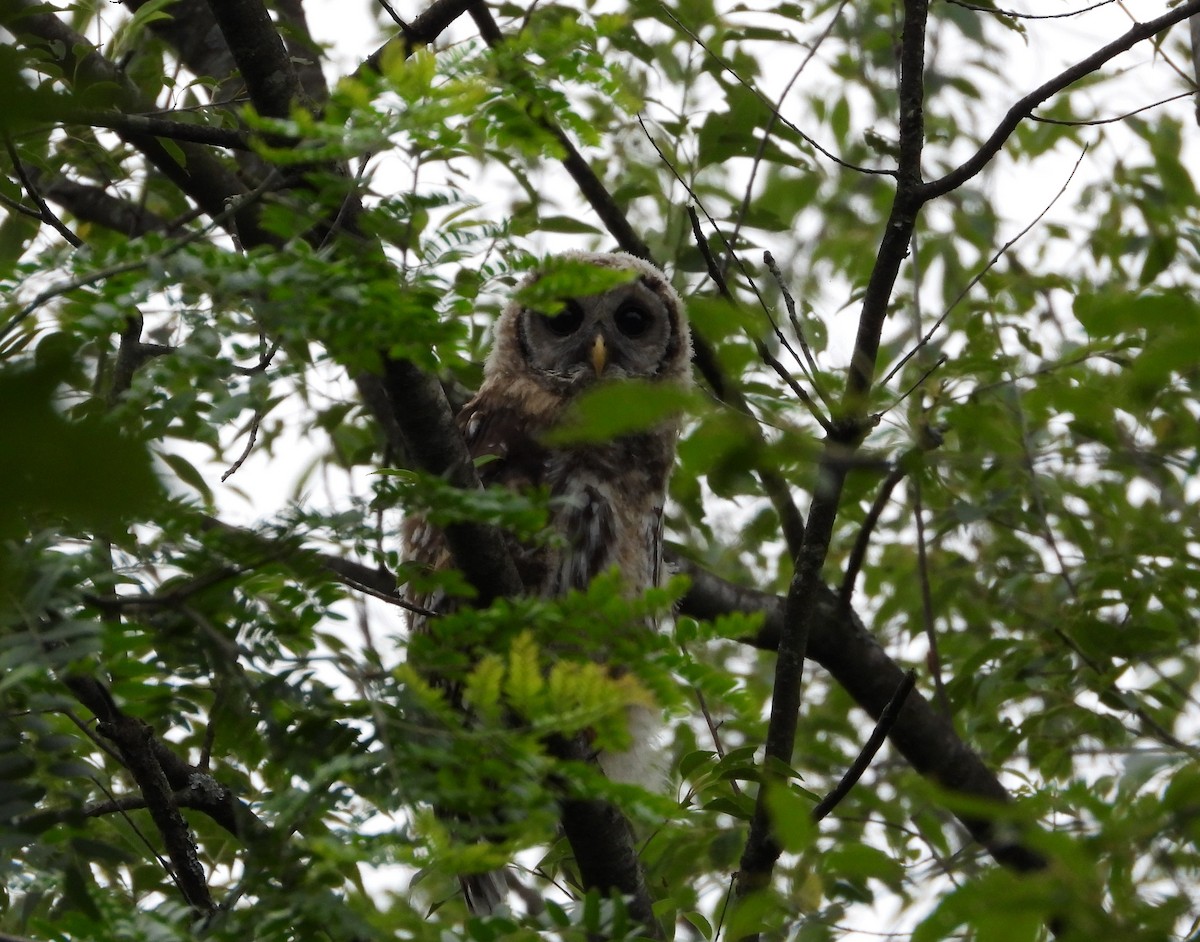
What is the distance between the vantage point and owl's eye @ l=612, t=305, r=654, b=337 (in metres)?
5.31

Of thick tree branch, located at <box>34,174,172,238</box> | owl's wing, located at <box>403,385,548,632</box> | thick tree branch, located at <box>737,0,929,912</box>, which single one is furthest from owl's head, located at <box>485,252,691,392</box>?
thick tree branch, located at <box>737,0,929,912</box>

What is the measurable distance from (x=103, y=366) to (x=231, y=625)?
2.31 m

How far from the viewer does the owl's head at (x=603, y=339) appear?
5109 mm

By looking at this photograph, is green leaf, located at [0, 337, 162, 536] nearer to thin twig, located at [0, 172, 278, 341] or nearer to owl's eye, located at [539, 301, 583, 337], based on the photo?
Result: thin twig, located at [0, 172, 278, 341]

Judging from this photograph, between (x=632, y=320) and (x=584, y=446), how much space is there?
40.8 inches

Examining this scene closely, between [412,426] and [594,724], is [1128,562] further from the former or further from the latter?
[594,724]

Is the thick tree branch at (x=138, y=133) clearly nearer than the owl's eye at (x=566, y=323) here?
Yes

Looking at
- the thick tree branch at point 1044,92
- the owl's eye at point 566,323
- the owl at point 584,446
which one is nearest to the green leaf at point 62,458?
the thick tree branch at point 1044,92

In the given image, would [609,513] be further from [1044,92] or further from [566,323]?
[1044,92]

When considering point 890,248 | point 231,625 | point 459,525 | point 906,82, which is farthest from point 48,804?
point 906,82

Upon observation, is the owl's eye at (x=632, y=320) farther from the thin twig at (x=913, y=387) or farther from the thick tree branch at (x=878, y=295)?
the thick tree branch at (x=878, y=295)

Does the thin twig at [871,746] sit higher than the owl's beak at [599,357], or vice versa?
the owl's beak at [599,357]

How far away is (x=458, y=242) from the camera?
6.12 ft

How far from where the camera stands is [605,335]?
5.22 metres
